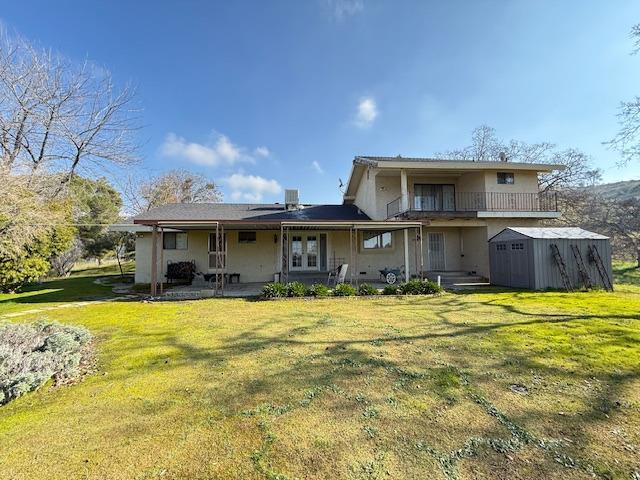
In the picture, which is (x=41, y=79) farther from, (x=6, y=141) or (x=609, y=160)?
(x=609, y=160)

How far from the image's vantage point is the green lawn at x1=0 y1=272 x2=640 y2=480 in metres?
2.24

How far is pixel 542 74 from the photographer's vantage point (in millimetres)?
11992

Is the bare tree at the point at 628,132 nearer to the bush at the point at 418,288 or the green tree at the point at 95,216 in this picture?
the bush at the point at 418,288

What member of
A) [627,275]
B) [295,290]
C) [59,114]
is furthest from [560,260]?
[59,114]

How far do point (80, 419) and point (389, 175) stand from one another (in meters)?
14.5

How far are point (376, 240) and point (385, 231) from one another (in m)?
0.63

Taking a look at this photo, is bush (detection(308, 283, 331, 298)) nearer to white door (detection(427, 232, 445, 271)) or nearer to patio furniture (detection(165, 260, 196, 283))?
patio furniture (detection(165, 260, 196, 283))

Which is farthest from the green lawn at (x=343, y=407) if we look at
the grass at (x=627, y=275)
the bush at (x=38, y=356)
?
the grass at (x=627, y=275)

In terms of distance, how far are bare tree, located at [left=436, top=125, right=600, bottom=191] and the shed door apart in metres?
10.5

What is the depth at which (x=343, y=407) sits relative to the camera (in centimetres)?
304

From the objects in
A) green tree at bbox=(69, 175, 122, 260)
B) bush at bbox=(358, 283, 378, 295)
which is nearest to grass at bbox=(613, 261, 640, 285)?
bush at bbox=(358, 283, 378, 295)

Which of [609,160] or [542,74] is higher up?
[542,74]

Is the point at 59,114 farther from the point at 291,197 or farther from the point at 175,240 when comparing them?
the point at 291,197

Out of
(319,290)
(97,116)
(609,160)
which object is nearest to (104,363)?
(319,290)
